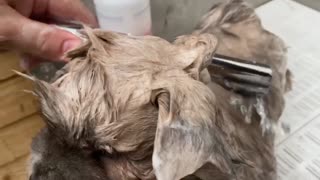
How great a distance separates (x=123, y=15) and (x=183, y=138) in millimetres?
494

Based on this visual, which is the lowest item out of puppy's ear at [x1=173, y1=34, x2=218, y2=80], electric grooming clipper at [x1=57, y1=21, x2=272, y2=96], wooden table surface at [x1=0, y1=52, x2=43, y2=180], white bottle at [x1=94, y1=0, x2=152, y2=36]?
wooden table surface at [x1=0, y1=52, x2=43, y2=180]

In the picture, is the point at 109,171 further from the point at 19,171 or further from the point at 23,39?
the point at 19,171

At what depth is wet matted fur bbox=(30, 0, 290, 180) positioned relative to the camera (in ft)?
2.08

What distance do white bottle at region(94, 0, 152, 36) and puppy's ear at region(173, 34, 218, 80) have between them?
33 centimetres

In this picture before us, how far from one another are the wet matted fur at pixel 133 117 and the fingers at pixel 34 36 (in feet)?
0.52

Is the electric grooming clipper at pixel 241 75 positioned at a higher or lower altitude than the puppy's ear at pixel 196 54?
lower

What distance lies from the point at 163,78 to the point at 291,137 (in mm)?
546

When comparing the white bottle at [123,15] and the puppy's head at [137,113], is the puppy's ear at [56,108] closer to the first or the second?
the puppy's head at [137,113]

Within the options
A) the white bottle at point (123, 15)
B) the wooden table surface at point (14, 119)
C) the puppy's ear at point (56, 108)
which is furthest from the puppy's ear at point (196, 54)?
the wooden table surface at point (14, 119)

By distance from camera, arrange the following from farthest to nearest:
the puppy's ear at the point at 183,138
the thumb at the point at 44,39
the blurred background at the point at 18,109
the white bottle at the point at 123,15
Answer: the blurred background at the point at 18,109 → the white bottle at the point at 123,15 → the thumb at the point at 44,39 → the puppy's ear at the point at 183,138

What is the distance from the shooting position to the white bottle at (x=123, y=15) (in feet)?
3.47

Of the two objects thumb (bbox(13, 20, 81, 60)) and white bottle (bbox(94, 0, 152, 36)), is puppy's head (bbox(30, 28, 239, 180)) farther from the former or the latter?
white bottle (bbox(94, 0, 152, 36))

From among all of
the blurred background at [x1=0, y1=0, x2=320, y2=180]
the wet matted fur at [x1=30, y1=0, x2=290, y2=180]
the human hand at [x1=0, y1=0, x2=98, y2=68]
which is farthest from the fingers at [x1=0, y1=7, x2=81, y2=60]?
the blurred background at [x1=0, y1=0, x2=320, y2=180]

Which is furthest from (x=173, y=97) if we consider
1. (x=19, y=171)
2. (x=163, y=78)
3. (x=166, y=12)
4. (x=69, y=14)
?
(x=166, y=12)
